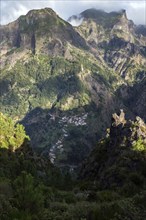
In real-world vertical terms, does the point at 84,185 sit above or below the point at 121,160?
below

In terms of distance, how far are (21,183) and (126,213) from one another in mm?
11562

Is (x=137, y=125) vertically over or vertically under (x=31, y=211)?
over

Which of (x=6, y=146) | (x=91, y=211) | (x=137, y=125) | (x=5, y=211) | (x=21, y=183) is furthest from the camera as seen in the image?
(x=6, y=146)

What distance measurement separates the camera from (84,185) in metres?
116

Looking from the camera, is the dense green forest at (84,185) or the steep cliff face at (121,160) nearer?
the dense green forest at (84,185)

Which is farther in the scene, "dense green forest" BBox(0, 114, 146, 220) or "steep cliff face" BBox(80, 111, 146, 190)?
"steep cliff face" BBox(80, 111, 146, 190)

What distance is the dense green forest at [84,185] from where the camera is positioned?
3425 centimetres

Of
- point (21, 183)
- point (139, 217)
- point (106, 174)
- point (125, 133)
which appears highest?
point (125, 133)

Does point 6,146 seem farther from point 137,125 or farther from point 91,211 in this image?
point 91,211

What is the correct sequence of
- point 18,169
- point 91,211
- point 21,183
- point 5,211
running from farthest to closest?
point 18,169 → point 21,183 → point 91,211 → point 5,211

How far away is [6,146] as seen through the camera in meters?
176

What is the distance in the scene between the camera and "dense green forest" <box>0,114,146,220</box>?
34.2 metres

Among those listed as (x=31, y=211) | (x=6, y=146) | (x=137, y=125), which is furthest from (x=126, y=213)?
(x=6, y=146)

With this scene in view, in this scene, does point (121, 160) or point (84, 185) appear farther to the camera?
point (121, 160)
